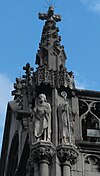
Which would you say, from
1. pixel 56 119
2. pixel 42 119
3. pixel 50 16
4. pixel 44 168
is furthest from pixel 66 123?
pixel 50 16

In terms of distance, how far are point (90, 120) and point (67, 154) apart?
2.12m

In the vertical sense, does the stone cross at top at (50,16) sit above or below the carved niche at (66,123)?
above

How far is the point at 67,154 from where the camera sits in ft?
53.6

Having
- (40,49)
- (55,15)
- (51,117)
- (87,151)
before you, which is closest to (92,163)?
(87,151)

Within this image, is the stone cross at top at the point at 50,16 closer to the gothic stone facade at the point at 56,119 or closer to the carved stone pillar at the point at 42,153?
the gothic stone facade at the point at 56,119

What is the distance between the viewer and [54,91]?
17.8 metres

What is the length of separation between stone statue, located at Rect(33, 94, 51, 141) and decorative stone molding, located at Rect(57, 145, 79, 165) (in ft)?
1.31

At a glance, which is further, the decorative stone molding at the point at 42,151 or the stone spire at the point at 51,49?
the stone spire at the point at 51,49

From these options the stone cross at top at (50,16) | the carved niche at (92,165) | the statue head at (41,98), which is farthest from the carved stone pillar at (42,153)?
the stone cross at top at (50,16)

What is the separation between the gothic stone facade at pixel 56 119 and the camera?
1631cm

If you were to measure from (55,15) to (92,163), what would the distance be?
533 centimetres

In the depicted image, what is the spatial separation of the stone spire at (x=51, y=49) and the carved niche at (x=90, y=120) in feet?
4.03

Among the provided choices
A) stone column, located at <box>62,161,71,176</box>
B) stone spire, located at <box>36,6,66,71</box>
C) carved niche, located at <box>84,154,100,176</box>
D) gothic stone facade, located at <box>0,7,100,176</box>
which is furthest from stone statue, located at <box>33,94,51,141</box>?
stone spire, located at <box>36,6,66,71</box>

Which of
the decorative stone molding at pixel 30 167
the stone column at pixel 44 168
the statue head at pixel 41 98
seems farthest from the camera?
the statue head at pixel 41 98
